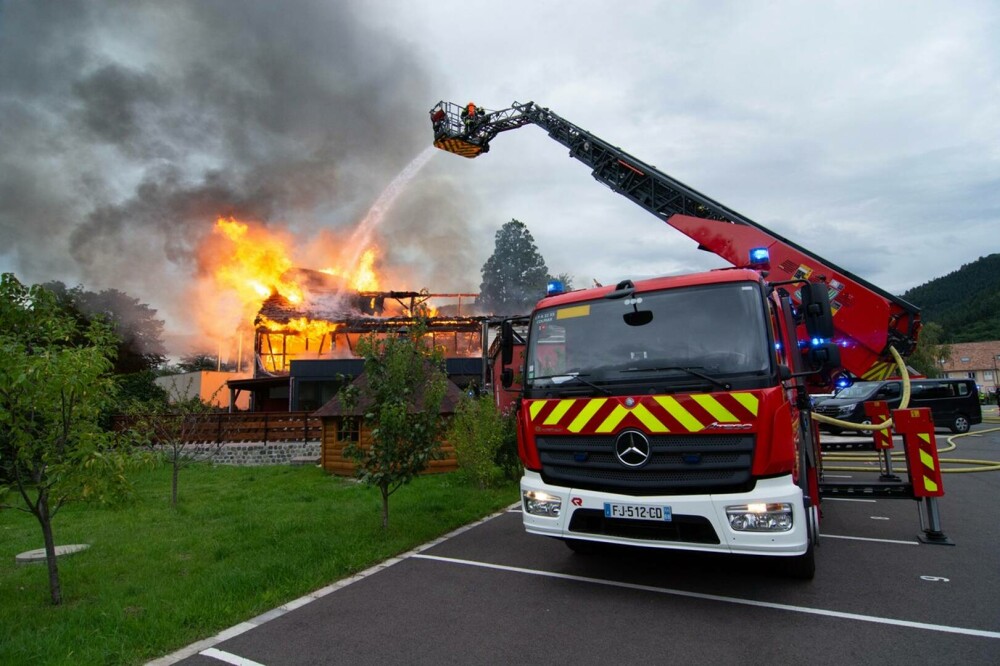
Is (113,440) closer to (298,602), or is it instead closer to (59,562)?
(298,602)

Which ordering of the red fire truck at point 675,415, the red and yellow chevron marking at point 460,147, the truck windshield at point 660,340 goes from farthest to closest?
the red and yellow chevron marking at point 460,147 → the truck windshield at point 660,340 → the red fire truck at point 675,415

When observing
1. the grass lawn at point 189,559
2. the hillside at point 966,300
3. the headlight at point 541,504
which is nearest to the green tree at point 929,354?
the hillside at point 966,300

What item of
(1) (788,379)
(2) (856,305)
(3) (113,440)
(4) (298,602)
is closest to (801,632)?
(1) (788,379)

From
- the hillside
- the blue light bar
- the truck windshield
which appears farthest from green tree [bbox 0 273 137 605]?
the hillside

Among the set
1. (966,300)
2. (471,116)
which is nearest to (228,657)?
(471,116)

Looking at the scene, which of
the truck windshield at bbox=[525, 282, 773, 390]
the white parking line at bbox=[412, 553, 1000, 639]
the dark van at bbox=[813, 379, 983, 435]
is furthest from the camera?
the dark van at bbox=[813, 379, 983, 435]

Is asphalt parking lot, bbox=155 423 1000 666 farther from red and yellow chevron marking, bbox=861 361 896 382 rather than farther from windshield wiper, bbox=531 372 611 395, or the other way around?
red and yellow chevron marking, bbox=861 361 896 382

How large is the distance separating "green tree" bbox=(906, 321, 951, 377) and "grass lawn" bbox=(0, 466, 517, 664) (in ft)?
169

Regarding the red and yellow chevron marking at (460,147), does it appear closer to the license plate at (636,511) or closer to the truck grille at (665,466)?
the truck grille at (665,466)

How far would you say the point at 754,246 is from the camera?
8.05 meters

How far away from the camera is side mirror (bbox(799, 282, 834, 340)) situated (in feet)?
15.9

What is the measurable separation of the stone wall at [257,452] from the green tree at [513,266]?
41.1m

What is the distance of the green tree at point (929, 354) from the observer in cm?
4828

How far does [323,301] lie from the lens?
114 feet
